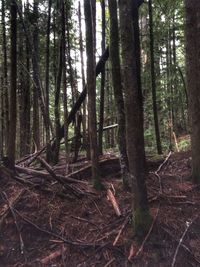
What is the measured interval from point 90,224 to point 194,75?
3.68m

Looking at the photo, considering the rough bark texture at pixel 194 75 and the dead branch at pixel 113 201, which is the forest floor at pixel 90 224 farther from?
the rough bark texture at pixel 194 75

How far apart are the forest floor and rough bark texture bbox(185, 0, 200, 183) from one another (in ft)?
2.15

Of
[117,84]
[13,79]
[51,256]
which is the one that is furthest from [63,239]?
[13,79]

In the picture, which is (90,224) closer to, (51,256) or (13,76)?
(51,256)

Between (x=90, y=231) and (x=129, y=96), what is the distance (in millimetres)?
2443

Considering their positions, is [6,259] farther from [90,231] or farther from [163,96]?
[163,96]

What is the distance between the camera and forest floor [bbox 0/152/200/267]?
549 centimetres

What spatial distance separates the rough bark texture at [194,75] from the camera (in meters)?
7.25

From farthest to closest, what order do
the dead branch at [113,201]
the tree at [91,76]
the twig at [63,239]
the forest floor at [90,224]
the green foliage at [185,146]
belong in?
the green foliage at [185,146]
the tree at [91,76]
the dead branch at [113,201]
the twig at [63,239]
the forest floor at [90,224]

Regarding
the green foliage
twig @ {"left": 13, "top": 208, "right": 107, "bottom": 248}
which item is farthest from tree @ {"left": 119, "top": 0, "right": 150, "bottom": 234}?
the green foliage

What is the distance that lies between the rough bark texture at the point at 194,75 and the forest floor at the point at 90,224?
0.66m

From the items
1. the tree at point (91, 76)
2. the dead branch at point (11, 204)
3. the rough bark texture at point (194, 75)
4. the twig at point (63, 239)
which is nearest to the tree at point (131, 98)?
the twig at point (63, 239)

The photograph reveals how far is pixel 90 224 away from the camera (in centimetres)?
620

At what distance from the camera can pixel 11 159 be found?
7.38m
